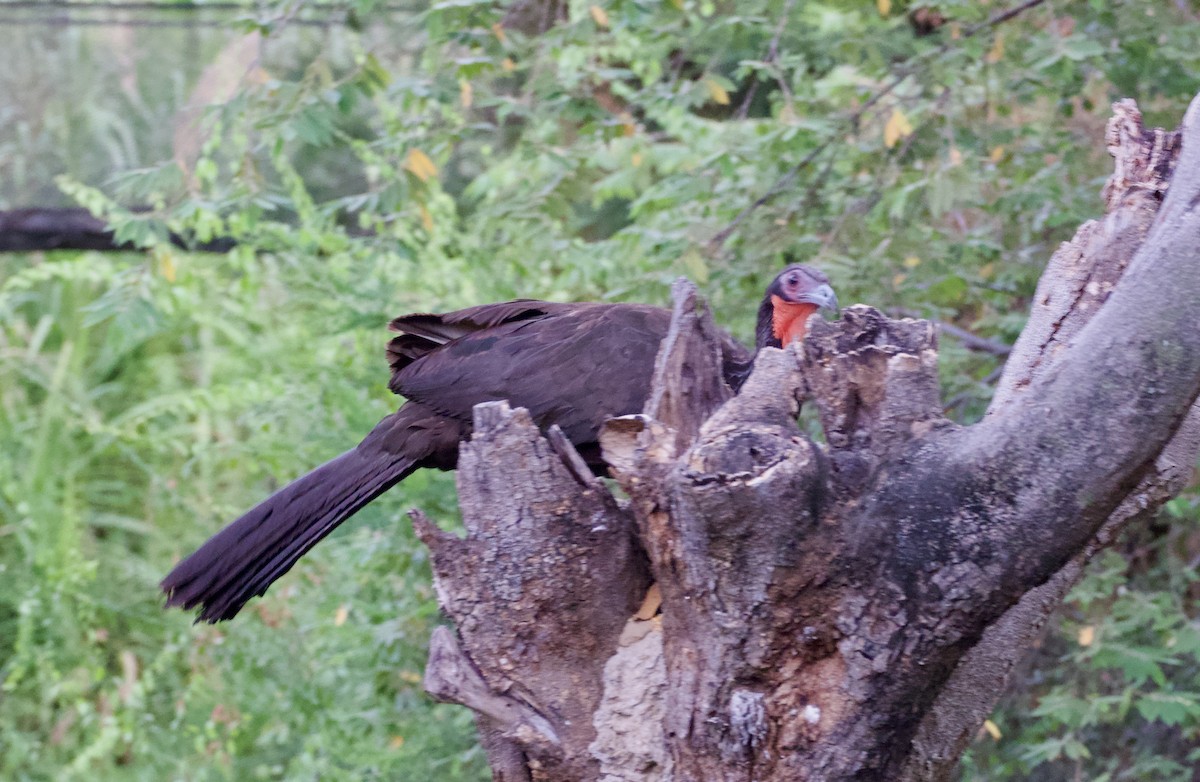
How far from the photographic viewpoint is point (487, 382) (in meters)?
3.12

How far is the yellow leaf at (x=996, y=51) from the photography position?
4.13 m

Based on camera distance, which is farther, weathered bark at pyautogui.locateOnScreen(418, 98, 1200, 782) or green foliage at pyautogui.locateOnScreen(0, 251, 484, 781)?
green foliage at pyautogui.locateOnScreen(0, 251, 484, 781)

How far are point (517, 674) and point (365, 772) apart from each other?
2665mm

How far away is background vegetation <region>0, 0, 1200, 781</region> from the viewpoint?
3.82 metres

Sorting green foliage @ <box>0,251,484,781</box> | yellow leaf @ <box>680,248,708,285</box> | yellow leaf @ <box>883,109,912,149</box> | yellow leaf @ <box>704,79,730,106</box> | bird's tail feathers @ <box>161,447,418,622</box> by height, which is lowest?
green foliage @ <box>0,251,484,781</box>

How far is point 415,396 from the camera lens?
3.20m

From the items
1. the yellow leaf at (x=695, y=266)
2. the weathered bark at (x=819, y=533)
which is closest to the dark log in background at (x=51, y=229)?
the yellow leaf at (x=695, y=266)

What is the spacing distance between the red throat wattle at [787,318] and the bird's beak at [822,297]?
0.10ft

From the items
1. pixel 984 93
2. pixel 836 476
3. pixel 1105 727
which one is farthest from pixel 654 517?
pixel 1105 727

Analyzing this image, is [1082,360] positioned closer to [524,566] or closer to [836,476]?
[836,476]

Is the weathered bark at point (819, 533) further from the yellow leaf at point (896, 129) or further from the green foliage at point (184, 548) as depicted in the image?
the green foliage at point (184, 548)

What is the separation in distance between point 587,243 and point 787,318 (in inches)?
66.7

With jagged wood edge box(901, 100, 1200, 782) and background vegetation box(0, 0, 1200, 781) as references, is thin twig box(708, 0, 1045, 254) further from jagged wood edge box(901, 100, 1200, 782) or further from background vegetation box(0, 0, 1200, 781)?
jagged wood edge box(901, 100, 1200, 782)

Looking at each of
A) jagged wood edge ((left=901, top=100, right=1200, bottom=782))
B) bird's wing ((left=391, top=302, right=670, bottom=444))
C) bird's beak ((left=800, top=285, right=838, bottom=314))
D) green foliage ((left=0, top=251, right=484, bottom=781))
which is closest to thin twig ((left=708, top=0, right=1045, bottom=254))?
bird's beak ((left=800, top=285, right=838, bottom=314))
